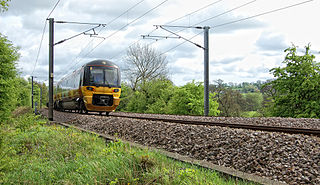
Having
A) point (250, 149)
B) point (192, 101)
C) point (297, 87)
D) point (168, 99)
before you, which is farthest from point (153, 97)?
point (250, 149)

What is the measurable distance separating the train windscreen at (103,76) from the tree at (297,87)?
31.3 feet

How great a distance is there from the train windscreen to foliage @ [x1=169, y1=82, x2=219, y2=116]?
6.63m

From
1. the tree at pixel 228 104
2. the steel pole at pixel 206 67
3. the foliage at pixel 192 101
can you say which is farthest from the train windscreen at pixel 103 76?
the tree at pixel 228 104

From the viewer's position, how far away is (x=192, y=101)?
2381 cm

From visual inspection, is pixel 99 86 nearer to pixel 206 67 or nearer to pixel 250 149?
pixel 206 67

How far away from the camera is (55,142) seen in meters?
8.13

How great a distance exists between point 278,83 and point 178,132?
1220 centimetres

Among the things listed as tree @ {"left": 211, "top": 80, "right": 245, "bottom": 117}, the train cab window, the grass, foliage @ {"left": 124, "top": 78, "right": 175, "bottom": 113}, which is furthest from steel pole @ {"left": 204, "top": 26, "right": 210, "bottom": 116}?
tree @ {"left": 211, "top": 80, "right": 245, "bottom": 117}

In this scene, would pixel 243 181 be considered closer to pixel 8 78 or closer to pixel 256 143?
pixel 256 143

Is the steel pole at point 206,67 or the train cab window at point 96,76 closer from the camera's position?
the train cab window at point 96,76

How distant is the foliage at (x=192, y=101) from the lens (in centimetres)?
2369

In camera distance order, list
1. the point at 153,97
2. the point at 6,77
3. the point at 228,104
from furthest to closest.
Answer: the point at 228,104, the point at 153,97, the point at 6,77

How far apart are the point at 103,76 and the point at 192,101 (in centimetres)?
788

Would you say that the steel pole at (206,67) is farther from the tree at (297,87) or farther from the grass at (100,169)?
the grass at (100,169)
